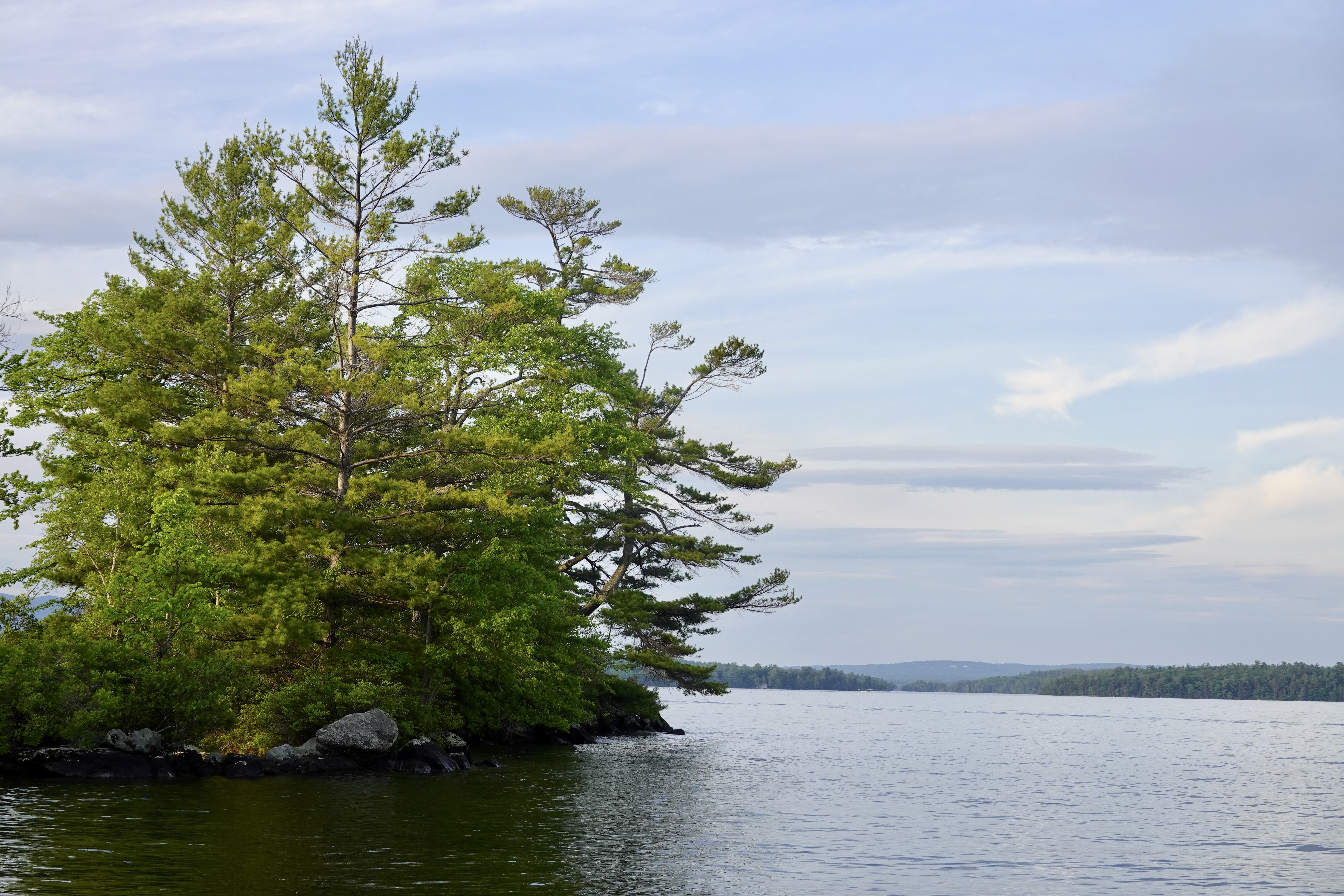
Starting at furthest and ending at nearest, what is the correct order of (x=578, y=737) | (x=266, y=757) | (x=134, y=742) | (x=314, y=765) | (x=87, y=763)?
(x=578, y=737) < (x=314, y=765) < (x=266, y=757) < (x=134, y=742) < (x=87, y=763)

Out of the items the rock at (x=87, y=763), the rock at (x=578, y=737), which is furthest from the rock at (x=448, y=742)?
the rock at (x=578, y=737)

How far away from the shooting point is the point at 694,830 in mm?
22812

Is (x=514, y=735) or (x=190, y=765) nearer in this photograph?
(x=190, y=765)

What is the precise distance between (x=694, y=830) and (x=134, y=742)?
53.1 feet

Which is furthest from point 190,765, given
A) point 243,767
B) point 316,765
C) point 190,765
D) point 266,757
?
point 316,765

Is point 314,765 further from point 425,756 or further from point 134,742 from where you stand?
point 134,742

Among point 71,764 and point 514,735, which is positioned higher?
point 71,764

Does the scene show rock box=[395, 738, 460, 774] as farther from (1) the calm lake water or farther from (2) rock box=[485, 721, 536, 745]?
(2) rock box=[485, 721, 536, 745]

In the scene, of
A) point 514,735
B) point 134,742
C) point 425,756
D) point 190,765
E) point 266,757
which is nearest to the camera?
point 134,742

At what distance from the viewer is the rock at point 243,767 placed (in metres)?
30.0

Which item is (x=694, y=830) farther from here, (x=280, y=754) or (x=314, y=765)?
(x=280, y=754)

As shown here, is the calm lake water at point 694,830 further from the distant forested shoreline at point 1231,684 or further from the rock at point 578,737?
the distant forested shoreline at point 1231,684

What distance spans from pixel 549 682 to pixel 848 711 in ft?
269

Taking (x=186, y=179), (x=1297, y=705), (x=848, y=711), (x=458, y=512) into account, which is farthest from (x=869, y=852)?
(x=1297, y=705)
